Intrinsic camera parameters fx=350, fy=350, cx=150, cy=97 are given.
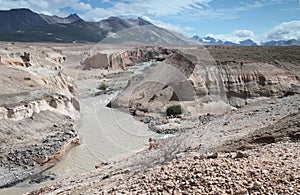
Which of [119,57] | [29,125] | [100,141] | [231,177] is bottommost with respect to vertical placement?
[100,141]

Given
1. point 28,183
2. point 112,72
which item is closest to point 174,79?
point 28,183

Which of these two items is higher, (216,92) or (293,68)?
(293,68)

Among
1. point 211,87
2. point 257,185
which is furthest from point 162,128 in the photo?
point 257,185

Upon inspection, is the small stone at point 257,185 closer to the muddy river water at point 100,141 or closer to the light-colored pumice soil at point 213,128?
the light-colored pumice soil at point 213,128

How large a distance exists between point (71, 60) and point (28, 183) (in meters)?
59.4

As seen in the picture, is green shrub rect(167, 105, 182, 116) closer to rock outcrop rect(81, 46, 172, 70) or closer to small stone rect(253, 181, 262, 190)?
small stone rect(253, 181, 262, 190)

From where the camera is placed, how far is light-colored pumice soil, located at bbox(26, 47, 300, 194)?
7250 millimetres

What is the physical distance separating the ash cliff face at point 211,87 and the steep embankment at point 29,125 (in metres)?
7.09

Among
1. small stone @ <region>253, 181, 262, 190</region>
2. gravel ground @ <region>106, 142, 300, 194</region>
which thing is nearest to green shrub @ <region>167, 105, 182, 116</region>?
gravel ground @ <region>106, 142, 300, 194</region>

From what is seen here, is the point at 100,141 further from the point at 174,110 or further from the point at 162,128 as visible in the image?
the point at 174,110

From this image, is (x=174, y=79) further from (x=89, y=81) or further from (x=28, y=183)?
(x=89, y=81)

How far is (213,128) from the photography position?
17.7 metres

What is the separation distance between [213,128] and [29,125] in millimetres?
10332

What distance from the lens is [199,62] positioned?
32.4 m
